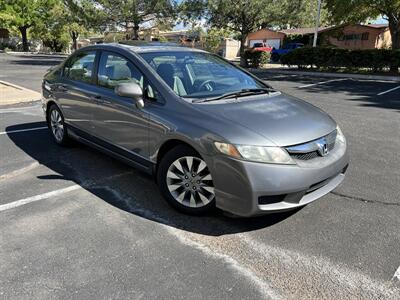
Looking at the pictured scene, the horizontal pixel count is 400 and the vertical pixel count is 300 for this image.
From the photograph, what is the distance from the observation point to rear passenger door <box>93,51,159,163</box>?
412 cm

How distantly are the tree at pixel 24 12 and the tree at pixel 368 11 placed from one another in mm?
35936

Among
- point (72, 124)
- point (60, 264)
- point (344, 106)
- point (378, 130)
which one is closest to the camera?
point (60, 264)

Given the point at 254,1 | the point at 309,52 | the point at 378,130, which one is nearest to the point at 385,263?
the point at 378,130

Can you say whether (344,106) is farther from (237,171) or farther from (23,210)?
(23,210)

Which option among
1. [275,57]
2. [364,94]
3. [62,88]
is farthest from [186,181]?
[275,57]

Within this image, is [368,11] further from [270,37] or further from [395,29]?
[270,37]

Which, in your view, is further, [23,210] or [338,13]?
[338,13]

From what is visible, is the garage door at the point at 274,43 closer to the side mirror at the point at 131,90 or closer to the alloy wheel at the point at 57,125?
the alloy wheel at the point at 57,125

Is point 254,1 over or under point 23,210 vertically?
over

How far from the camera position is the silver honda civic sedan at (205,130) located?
3.25 m

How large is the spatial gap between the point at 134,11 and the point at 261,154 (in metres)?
27.8

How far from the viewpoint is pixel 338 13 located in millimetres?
22078

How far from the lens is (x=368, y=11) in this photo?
21672mm

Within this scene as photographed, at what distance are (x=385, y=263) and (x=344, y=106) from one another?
25.5 feet
